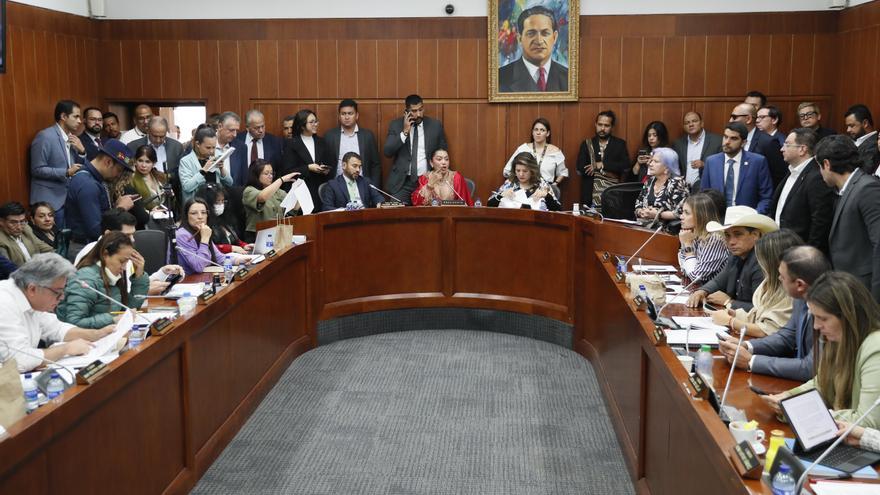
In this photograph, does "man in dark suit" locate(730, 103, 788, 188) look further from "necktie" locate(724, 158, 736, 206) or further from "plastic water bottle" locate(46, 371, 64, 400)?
"plastic water bottle" locate(46, 371, 64, 400)

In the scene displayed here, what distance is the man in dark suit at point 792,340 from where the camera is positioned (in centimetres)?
297

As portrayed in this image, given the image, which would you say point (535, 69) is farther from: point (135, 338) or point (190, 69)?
point (135, 338)

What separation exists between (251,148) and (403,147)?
138 cm

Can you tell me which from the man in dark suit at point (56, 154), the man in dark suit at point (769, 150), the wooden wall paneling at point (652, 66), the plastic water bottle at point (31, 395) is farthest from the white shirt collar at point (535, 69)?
the plastic water bottle at point (31, 395)

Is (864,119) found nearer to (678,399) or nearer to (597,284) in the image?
(597,284)

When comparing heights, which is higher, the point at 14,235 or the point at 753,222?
the point at 753,222

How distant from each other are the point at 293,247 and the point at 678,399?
3.32 m

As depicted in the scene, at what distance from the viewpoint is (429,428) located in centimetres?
457

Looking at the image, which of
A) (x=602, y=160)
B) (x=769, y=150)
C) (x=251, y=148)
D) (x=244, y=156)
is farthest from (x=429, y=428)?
(x=602, y=160)

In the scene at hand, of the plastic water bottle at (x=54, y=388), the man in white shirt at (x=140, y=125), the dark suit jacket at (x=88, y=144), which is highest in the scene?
the man in white shirt at (x=140, y=125)

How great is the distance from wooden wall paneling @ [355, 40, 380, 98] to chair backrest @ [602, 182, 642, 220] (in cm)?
288

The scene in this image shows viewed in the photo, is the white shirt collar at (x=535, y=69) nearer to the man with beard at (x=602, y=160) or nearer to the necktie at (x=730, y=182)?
the man with beard at (x=602, y=160)

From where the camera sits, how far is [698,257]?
4703mm

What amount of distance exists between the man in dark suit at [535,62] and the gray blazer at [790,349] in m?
5.37
